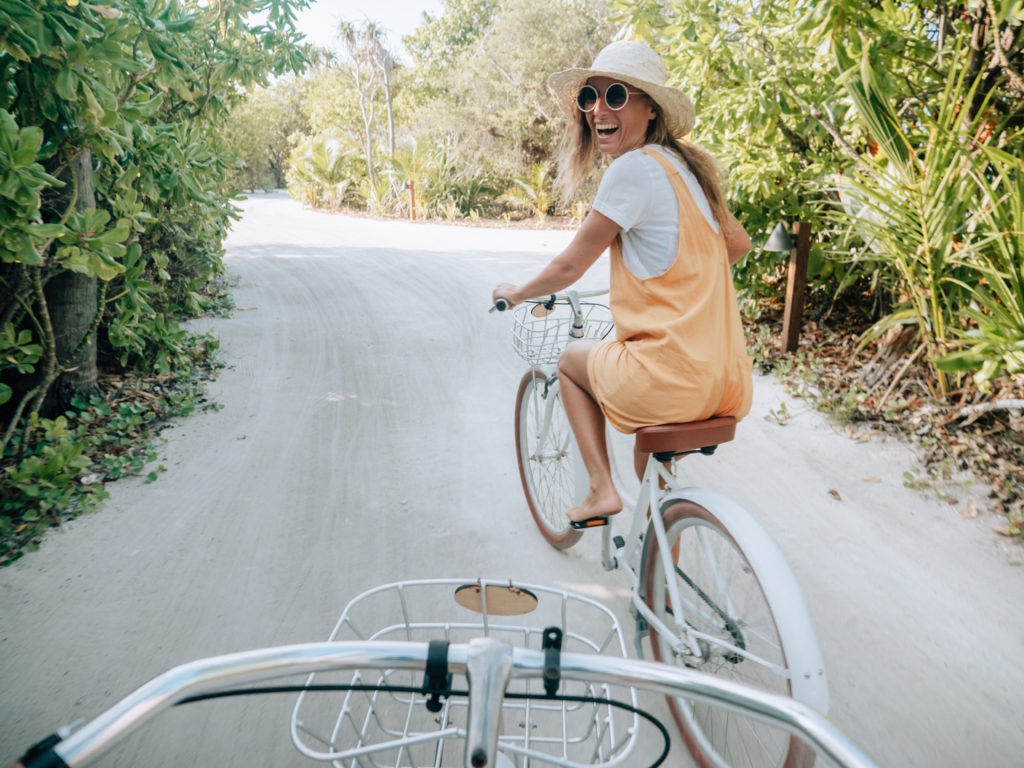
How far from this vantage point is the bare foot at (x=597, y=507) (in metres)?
2.41

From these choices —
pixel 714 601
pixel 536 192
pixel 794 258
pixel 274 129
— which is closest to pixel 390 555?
pixel 714 601

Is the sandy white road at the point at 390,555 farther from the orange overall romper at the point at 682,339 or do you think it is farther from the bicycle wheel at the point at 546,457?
the orange overall romper at the point at 682,339

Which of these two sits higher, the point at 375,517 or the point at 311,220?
the point at 311,220

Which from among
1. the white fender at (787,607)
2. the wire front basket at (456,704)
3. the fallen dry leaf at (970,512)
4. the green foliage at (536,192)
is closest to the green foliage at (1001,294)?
the fallen dry leaf at (970,512)

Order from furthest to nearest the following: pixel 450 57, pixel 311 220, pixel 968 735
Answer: pixel 450 57
pixel 311 220
pixel 968 735

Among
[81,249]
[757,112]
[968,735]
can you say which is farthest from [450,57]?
[968,735]

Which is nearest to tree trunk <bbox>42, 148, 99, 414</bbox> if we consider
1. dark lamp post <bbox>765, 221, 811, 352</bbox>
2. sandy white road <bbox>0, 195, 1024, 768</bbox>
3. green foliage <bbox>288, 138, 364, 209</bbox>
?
sandy white road <bbox>0, 195, 1024, 768</bbox>

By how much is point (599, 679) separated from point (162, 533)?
2952 mm

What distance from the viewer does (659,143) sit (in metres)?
2.26

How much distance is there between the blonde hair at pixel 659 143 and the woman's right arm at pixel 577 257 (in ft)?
0.55

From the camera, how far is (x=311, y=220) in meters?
17.2

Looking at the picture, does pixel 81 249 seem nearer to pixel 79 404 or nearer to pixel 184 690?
pixel 79 404

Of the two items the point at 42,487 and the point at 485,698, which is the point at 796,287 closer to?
the point at 485,698

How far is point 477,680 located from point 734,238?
1.91 meters
